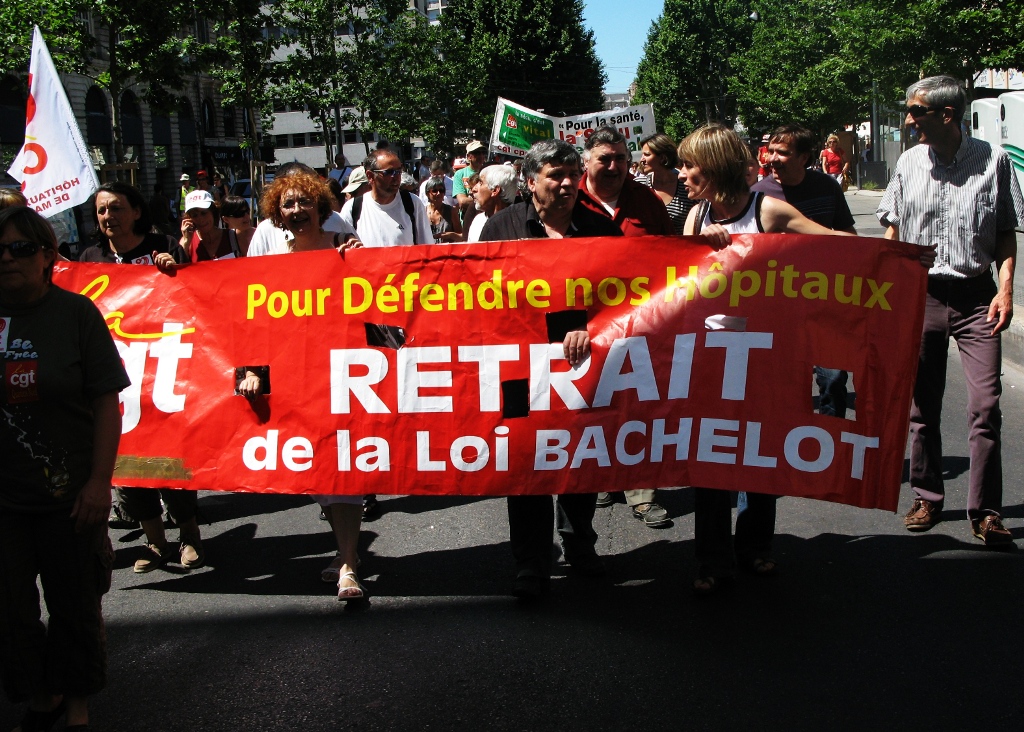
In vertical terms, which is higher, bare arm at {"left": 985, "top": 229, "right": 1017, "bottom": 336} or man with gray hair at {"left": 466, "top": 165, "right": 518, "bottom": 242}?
man with gray hair at {"left": 466, "top": 165, "right": 518, "bottom": 242}

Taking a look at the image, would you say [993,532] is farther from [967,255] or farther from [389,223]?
[389,223]

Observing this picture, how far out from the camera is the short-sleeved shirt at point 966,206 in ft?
16.3

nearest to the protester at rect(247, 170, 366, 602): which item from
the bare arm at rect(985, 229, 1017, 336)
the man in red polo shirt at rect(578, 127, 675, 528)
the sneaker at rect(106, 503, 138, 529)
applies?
the man in red polo shirt at rect(578, 127, 675, 528)

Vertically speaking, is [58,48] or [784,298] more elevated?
[58,48]

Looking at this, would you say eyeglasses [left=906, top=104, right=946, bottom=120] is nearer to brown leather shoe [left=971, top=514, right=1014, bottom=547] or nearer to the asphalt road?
brown leather shoe [left=971, top=514, right=1014, bottom=547]

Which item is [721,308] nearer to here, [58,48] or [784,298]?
[784,298]

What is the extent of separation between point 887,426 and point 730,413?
0.58 meters

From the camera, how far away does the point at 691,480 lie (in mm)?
4328

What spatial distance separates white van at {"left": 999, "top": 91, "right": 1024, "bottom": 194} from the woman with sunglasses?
19.2 m

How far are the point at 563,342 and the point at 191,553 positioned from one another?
2127mm

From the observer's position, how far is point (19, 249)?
333cm

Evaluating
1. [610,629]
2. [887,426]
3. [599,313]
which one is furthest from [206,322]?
[887,426]

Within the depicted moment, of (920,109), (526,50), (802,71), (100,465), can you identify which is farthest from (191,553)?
(526,50)

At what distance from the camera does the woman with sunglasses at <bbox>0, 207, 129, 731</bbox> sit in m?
3.36
